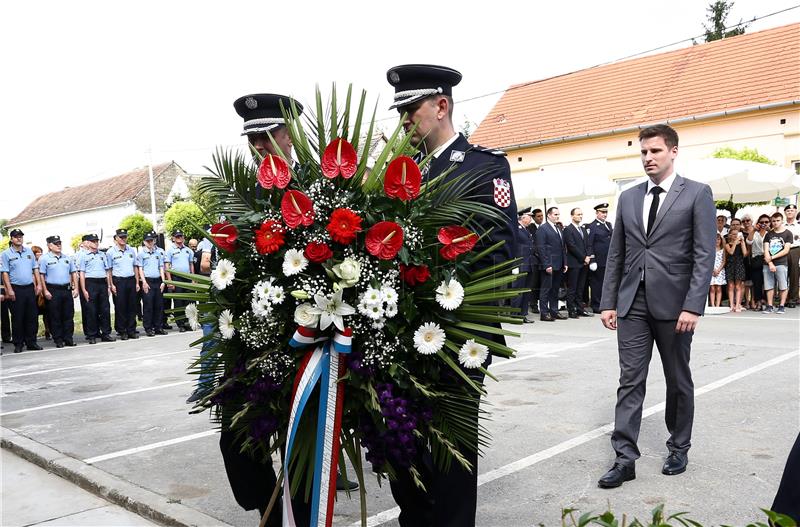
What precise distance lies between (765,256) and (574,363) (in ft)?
25.7

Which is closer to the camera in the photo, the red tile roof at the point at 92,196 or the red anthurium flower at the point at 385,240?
the red anthurium flower at the point at 385,240

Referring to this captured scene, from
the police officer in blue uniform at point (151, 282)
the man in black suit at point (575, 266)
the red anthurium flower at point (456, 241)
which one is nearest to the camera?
the red anthurium flower at point (456, 241)

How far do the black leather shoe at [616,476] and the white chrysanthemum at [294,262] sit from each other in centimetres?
269

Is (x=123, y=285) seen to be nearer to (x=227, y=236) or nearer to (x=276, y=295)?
(x=227, y=236)

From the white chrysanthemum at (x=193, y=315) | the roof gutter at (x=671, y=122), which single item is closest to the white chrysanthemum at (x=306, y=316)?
the white chrysanthemum at (x=193, y=315)

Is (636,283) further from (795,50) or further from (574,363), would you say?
(795,50)

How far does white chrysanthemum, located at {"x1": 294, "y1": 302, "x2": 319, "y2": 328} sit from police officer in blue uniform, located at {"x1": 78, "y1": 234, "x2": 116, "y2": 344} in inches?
507

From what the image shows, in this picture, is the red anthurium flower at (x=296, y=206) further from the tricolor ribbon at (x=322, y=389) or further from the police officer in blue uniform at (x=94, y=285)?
the police officer in blue uniform at (x=94, y=285)

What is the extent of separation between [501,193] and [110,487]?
3346 millimetres

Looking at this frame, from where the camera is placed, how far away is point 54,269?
13.8m

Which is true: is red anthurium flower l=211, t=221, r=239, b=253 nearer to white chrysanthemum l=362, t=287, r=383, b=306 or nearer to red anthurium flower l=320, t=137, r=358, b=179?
red anthurium flower l=320, t=137, r=358, b=179

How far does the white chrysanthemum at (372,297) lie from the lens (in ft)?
7.75

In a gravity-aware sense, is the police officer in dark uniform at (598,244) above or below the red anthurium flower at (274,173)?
below

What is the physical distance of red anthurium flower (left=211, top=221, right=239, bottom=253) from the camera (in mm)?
2594
